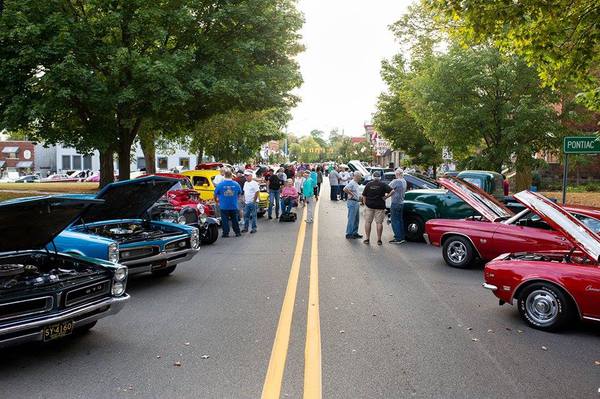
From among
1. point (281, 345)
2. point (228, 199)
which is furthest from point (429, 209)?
point (281, 345)

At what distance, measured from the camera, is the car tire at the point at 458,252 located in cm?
980

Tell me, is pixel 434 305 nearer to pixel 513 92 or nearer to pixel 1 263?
pixel 1 263

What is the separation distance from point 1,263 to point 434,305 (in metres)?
5.18

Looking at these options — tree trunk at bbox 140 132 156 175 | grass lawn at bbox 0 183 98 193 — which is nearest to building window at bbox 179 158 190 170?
grass lawn at bbox 0 183 98 193

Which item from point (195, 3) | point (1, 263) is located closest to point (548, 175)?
point (195, 3)

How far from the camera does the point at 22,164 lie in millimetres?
77750

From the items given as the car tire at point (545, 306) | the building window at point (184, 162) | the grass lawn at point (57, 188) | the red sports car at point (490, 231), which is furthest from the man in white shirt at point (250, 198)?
the building window at point (184, 162)

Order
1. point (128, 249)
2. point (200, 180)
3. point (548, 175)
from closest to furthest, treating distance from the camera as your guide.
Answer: point (128, 249) < point (200, 180) < point (548, 175)

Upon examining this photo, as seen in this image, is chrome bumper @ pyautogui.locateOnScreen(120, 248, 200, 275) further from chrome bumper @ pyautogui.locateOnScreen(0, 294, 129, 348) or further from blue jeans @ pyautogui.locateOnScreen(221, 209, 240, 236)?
blue jeans @ pyautogui.locateOnScreen(221, 209, 240, 236)

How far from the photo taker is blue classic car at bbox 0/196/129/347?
4590 mm

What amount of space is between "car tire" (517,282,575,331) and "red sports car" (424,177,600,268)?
2692 mm

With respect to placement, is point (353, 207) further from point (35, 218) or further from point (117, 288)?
point (35, 218)

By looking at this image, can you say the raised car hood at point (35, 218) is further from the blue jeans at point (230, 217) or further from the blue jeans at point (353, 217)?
the blue jeans at point (353, 217)

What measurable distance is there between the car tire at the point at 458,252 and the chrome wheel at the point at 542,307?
11.4 ft
